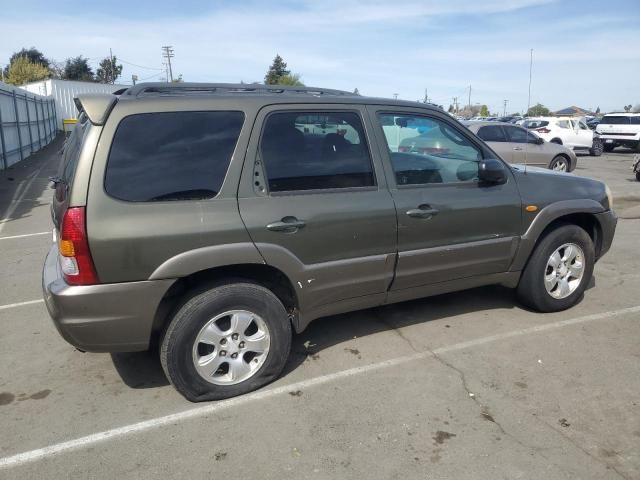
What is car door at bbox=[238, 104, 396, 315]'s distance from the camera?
3.26 meters

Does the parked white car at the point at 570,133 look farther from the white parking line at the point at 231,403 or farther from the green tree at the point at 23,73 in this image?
the green tree at the point at 23,73

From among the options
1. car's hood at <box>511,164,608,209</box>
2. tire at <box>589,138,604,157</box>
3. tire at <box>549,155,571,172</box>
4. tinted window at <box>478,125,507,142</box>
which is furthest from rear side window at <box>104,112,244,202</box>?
tire at <box>589,138,604,157</box>

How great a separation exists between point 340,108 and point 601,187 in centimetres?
266

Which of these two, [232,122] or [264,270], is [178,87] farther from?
[264,270]

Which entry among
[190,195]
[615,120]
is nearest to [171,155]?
Answer: [190,195]

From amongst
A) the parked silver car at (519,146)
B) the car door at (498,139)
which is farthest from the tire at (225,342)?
the car door at (498,139)

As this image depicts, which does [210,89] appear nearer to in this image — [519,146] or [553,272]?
[553,272]

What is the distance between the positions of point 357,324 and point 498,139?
408 inches

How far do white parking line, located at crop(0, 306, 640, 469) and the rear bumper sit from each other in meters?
0.46

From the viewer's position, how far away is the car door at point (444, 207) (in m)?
3.73

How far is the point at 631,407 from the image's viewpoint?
3.14 meters

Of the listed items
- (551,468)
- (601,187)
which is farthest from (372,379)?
(601,187)

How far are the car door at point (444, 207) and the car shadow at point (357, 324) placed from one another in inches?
24.3

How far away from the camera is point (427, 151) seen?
411 centimetres
